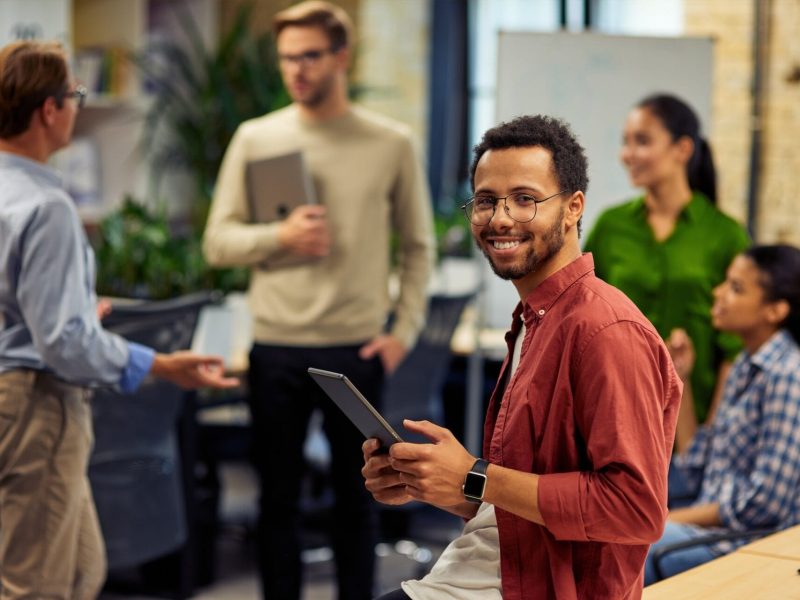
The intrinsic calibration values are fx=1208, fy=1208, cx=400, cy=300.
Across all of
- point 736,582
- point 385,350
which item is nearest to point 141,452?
point 385,350

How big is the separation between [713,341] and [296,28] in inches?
57.5

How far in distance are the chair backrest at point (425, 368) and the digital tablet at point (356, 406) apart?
241 centimetres

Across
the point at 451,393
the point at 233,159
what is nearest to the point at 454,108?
the point at 451,393

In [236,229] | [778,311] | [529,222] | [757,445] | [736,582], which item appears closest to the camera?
[529,222]

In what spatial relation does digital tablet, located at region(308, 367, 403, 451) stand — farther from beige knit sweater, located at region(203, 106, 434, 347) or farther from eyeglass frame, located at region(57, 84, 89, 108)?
beige knit sweater, located at region(203, 106, 434, 347)

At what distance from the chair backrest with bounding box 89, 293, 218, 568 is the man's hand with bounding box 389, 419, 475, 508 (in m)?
1.58

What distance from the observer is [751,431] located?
2797mm

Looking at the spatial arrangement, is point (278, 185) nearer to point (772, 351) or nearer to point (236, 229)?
point (236, 229)

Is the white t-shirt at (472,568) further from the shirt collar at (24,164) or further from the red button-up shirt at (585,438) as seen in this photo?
the shirt collar at (24,164)

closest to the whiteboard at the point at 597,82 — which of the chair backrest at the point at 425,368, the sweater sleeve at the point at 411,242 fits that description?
the chair backrest at the point at 425,368

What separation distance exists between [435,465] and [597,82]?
2.96m

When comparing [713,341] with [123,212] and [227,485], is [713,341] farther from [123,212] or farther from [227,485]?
[227,485]

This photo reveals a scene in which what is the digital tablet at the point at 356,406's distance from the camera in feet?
5.16

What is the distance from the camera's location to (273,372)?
3.23 m
